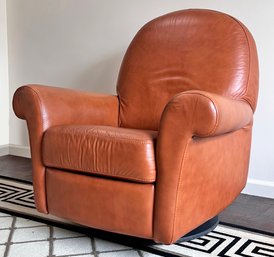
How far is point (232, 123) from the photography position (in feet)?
3.81

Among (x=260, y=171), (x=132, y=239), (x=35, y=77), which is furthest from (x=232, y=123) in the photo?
(x=35, y=77)

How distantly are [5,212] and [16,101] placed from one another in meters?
0.60

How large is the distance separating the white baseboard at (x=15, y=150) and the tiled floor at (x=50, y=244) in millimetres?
1346

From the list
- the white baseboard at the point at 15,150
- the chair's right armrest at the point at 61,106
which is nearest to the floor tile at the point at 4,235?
the chair's right armrest at the point at 61,106

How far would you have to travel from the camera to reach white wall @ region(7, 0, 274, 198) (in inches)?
77.6

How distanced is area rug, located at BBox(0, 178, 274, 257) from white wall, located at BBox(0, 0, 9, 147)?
55.7 inches

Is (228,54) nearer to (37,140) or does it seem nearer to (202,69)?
(202,69)

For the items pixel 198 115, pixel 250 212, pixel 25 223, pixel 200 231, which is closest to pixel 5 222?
pixel 25 223

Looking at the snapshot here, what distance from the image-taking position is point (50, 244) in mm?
1392

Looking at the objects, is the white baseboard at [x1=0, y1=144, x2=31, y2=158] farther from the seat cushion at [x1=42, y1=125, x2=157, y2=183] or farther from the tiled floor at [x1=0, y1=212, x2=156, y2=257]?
the seat cushion at [x1=42, y1=125, x2=157, y2=183]

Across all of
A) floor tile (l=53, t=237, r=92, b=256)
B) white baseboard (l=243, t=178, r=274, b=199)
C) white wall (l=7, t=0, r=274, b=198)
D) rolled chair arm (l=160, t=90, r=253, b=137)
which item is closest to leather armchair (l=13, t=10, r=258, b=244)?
rolled chair arm (l=160, t=90, r=253, b=137)

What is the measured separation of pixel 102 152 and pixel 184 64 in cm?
70

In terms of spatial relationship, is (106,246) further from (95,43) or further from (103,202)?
(95,43)

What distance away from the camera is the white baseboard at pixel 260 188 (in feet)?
6.58
